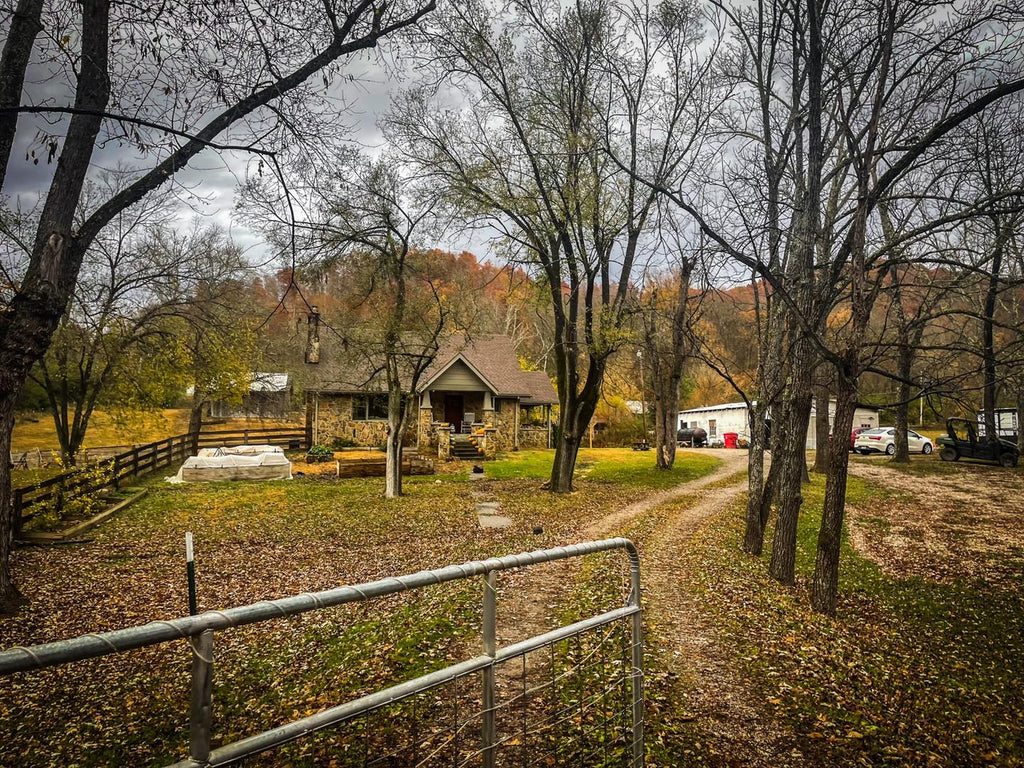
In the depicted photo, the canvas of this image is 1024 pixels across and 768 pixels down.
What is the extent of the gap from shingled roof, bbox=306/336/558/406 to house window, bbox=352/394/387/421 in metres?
1.06

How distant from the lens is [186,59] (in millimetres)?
5211

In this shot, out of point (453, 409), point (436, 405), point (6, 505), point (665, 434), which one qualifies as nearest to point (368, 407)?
point (436, 405)

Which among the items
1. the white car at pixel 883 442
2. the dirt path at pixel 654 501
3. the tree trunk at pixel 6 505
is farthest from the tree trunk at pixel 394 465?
the white car at pixel 883 442

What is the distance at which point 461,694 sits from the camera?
4.89 meters

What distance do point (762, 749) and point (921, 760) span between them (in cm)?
131

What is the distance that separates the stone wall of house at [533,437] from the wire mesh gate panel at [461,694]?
26537mm

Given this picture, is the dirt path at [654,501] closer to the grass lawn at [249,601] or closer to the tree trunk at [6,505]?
the grass lawn at [249,601]

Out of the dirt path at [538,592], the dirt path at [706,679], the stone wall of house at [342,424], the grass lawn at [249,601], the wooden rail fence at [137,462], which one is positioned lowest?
the grass lawn at [249,601]

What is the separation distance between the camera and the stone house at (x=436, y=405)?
27094mm

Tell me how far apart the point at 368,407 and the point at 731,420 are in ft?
85.1

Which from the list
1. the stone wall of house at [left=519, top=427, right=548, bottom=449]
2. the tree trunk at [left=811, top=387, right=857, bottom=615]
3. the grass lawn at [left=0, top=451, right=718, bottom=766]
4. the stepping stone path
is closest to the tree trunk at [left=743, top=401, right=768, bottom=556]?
the tree trunk at [left=811, top=387, right=857, bottom=615]

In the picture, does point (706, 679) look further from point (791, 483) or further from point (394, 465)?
point (394, 465)

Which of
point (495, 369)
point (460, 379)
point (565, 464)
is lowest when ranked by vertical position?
point (565, 464)

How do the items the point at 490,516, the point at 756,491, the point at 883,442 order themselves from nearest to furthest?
the point at 756,491, the point at 490,516, the point at 883,442
